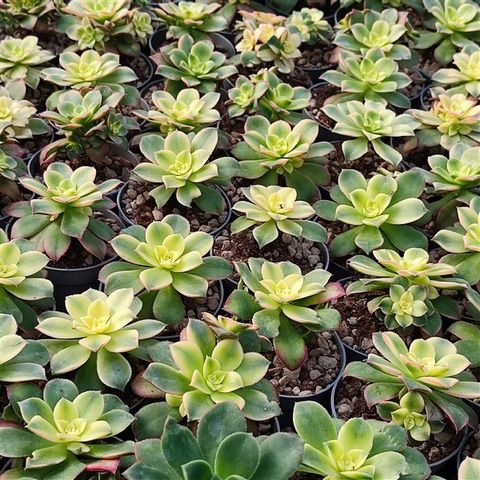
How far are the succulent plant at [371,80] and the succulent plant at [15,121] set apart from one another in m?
0.99

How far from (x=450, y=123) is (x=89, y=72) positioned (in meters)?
1.19

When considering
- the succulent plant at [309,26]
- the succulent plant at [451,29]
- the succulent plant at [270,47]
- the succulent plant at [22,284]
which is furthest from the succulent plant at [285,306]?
the succulent plant at [451,29]

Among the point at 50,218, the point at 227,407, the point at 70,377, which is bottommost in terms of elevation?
the point at 70,377

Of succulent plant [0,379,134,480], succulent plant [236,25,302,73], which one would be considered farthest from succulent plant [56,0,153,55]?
succulent plant [0,379,134,480]

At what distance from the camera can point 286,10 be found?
2994 mm

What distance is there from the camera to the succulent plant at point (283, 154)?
6.91 ft

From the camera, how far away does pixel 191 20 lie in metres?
2.60

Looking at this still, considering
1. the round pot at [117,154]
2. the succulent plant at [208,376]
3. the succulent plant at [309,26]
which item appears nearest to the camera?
the succulent plant at [208,376]

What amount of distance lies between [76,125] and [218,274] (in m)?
0.67

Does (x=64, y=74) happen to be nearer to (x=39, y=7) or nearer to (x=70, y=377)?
(x=39, y=7)

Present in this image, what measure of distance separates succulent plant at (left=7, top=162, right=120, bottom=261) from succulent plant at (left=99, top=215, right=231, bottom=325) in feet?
0.42

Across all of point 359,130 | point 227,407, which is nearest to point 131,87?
point 359,130

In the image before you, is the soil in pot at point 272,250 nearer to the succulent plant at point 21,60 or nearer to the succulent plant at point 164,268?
the succulent plant at point 164,268

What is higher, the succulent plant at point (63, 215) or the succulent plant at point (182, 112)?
the succulent plant at point (182, 112)
